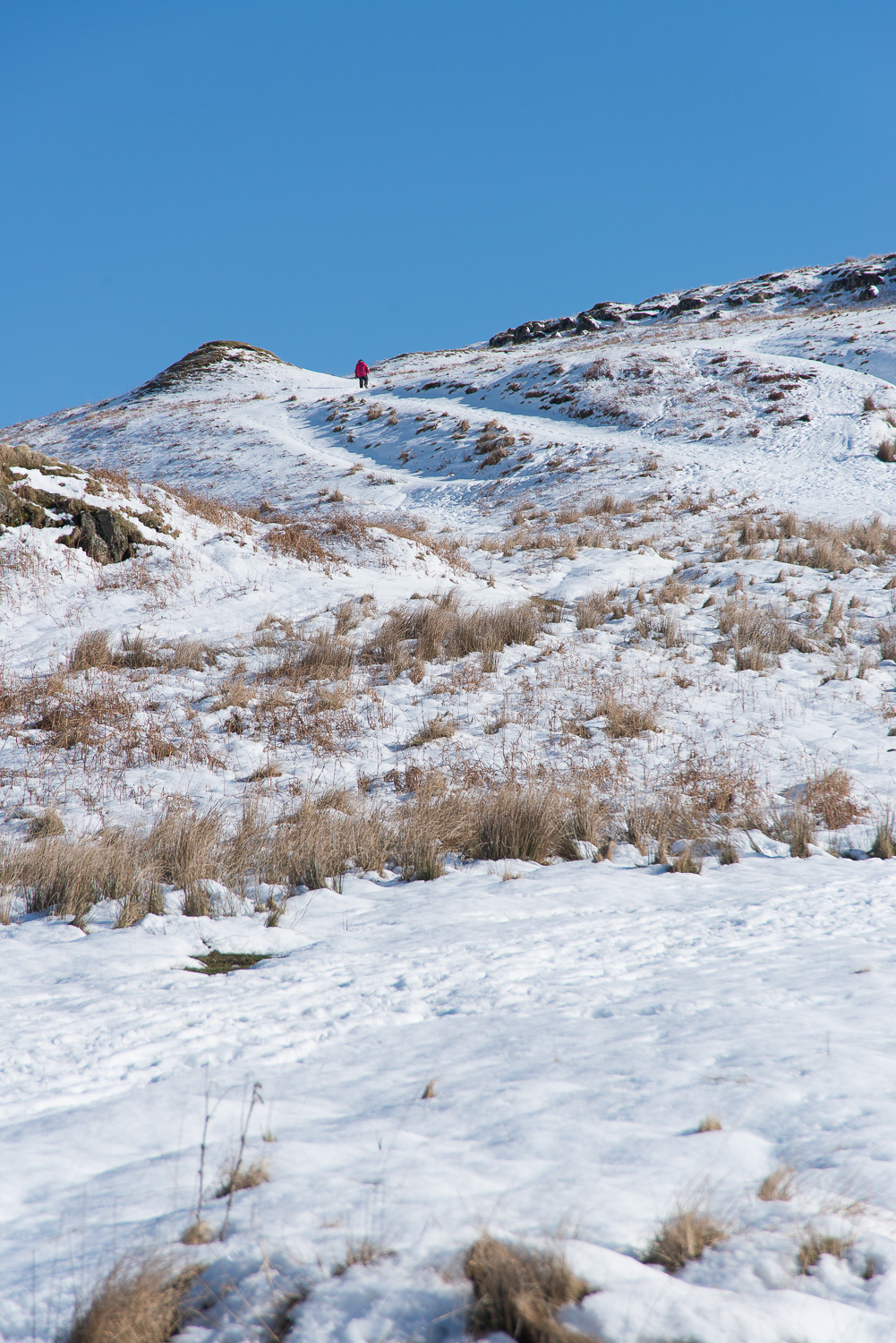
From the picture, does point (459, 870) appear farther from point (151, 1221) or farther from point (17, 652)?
point (17, 652)

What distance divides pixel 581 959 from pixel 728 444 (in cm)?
2478

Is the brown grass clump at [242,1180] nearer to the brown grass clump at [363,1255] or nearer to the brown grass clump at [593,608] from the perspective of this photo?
the brown grass clump at [363,1255]

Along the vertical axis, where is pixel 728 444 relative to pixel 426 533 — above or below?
above

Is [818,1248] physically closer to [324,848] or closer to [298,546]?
[324,848]

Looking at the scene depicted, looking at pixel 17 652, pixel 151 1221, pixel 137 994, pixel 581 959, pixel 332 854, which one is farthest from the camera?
pixel 17 652

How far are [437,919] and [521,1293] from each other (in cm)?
267

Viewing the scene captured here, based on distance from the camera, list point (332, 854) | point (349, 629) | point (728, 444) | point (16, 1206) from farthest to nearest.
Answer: point (728, 444) < point (349, 629) < point (332, 854) < point (16, 1206)

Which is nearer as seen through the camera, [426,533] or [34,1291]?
[34,1291]

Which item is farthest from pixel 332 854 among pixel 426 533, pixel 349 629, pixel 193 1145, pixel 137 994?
pixel 426 533

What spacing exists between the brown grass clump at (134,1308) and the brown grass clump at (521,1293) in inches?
22.9

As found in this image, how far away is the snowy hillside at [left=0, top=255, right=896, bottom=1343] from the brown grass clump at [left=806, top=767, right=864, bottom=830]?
5 centimetres

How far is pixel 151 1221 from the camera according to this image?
164cm

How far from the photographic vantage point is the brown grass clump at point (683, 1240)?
1.47m

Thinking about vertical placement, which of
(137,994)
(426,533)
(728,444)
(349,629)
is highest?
(728,444)
